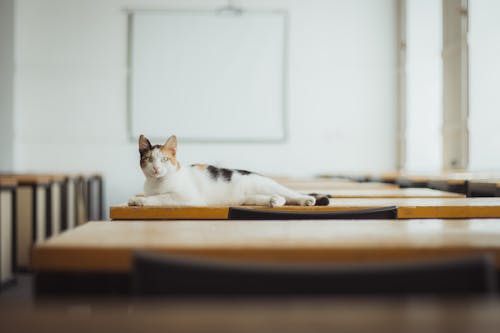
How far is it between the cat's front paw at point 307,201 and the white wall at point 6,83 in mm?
5055

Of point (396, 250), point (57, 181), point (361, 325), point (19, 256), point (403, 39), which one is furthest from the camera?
point (403, 39)

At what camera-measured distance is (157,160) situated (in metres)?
1.86

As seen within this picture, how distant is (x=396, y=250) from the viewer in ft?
2.33

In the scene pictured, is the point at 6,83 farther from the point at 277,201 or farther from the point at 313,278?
the point at 313,278

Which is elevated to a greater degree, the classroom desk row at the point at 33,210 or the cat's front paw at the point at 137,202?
the cat's front paw at the point at 137,202

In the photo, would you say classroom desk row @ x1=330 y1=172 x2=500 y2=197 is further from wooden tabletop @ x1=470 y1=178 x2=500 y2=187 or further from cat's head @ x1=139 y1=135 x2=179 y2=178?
cat's head @ x1=139 y1=135 x2=179 y2=178

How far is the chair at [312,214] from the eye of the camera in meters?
1.16

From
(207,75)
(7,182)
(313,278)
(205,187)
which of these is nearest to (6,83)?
(207,75)

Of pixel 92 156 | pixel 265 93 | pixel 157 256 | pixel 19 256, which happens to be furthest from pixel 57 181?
pixel 157 256

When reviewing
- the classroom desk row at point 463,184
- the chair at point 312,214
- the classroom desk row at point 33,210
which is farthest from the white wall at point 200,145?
the chair at point 312,214

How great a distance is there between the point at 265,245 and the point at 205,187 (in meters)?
1.12

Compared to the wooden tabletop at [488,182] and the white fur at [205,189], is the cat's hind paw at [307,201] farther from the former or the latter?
the wooden tabletop at [488,182]

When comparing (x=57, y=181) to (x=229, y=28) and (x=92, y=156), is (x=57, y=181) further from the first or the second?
(x=229, y=28)

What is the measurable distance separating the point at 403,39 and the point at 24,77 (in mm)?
4745
